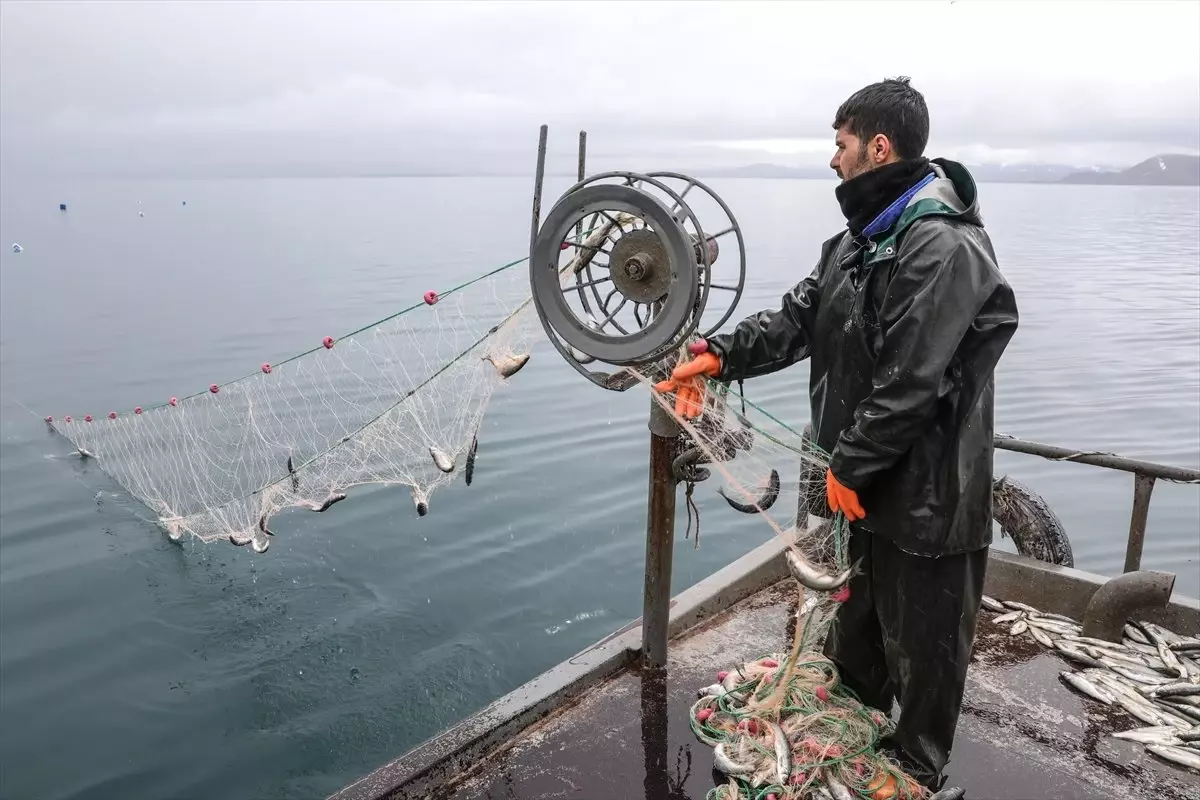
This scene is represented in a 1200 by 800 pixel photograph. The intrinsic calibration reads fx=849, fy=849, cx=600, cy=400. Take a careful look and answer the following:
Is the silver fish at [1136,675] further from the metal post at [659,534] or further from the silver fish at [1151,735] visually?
the metal post at [659,534]

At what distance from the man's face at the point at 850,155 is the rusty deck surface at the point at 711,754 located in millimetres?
2614

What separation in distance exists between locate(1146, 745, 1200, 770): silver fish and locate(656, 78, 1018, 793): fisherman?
120 centimetres

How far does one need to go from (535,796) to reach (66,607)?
8633 millimetres

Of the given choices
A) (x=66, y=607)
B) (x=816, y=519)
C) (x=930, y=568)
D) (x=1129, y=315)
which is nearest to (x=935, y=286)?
(x=930, y=568)

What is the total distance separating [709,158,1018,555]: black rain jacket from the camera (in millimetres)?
2932

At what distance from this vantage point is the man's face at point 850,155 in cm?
320

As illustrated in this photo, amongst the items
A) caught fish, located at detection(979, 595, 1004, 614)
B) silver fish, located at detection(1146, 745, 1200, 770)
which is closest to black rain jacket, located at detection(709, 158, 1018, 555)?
silver fish, located at detection(1146, 745, 1200, 770)

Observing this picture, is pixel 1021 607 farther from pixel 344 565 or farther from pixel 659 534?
pixel 344 565

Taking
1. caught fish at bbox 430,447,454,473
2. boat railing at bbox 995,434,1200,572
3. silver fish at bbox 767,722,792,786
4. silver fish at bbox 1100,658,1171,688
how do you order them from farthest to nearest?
caught fish at bbox 430,447,454,473 → boat railing at bbox 995,434,1200,572 → silver fish at bbox 1100,658,1171,688 → silver fish at bbox 767,722,792,786

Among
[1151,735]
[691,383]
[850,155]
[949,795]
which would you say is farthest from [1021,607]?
[850,155]

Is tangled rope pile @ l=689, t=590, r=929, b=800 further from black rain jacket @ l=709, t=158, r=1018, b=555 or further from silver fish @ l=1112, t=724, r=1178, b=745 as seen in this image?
silver fish @ l=1112, t=724, r=1178, b=745

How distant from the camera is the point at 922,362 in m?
2.93

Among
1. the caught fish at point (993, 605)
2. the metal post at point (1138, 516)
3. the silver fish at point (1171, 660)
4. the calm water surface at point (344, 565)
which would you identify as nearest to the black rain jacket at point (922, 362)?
the silver fish at point (1171, 660)

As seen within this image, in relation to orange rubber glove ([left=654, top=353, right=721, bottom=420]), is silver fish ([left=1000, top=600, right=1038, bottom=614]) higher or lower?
lower
